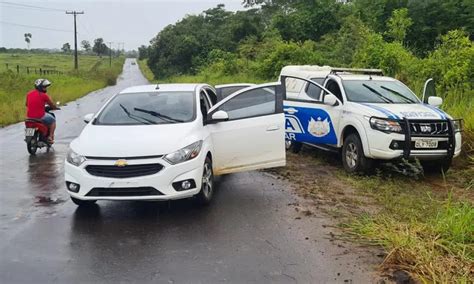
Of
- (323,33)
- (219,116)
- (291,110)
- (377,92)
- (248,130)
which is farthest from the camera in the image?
(323,33)

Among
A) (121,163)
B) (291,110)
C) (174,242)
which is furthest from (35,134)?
(174,242)

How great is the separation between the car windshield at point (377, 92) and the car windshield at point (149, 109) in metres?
3.40

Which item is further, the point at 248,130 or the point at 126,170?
the point at 248,130

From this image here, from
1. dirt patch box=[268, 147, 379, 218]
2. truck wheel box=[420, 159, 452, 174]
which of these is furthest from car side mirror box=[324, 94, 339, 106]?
truck wheel box=[420, 159, 452, 174]

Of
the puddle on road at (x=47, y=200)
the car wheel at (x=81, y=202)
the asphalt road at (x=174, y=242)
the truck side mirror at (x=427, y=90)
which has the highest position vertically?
the truck side mirror at (x=427, y=90)

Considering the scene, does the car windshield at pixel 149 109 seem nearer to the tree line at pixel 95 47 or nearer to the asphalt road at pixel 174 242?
the asphalt road at pixel 174 242

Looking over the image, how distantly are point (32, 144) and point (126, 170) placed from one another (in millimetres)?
5929

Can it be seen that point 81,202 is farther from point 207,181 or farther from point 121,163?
point 207,181

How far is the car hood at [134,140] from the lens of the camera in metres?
5.88

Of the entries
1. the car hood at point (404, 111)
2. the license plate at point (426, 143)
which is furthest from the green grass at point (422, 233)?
the car hood at point (404, 111)

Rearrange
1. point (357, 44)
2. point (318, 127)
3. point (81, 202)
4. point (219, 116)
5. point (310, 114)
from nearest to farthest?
1. point (81, 202)
2. point (219, 116)
3. point (318, 127)
4. point (310, 114)
5. point (357, 44)

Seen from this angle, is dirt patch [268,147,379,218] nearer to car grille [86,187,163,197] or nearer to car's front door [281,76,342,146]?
car's front door [281,76,342,146]

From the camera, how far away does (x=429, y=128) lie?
798cm

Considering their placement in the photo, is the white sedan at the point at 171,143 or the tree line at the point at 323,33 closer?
the white sedan at the point at 171,143
